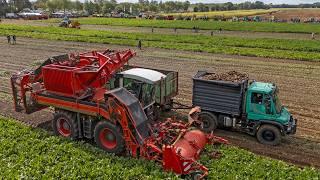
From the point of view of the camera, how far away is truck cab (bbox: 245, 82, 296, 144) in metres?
12.6

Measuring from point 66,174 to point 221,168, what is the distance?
446 cm

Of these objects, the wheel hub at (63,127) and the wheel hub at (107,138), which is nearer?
the wheel hub at (107,138)

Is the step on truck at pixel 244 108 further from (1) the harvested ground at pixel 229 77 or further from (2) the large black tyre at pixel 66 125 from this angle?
(2) the large black tyre at pixel 66 125

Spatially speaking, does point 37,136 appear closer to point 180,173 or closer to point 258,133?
point 180,173

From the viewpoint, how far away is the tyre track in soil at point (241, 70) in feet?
41.5

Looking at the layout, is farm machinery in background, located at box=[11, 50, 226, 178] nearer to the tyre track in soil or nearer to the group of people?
the tyre track in soil

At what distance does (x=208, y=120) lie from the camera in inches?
547

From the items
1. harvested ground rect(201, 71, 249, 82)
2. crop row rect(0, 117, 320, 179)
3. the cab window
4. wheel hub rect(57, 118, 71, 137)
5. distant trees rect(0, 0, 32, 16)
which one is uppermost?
distant trees rect(0, 0, 32, 16)

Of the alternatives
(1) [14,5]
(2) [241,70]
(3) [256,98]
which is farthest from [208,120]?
(1) [14,5]

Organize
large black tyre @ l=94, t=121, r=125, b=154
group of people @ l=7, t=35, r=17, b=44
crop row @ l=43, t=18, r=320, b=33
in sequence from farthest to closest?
crop row @ l=43, t=18, r=320, b=33 → group of people @ l=7, t=35, r=17, b=44 → large black tyre @ l=94, t=121, r=125, b=154

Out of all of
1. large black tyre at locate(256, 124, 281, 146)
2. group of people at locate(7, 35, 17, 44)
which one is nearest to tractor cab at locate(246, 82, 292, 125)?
large black tyre at locate(256, 124, 281, 146)

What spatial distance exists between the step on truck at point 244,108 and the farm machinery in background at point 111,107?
3.38 ft

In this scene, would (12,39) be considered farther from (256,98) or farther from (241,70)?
(256,98)

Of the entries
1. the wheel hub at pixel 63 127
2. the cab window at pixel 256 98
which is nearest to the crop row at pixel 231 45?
the cab window at pixel 256 98
